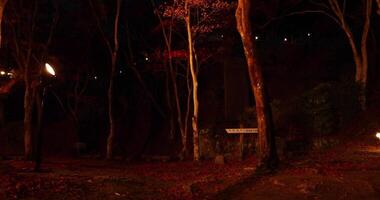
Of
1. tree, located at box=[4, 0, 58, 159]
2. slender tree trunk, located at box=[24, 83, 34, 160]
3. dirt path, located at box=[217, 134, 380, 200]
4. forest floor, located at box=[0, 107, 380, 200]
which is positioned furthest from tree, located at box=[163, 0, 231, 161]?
forest floor, located at box=[0, 107, 380, 200]

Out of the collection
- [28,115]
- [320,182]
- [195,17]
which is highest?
[195,17]

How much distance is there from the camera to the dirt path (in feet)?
38.6

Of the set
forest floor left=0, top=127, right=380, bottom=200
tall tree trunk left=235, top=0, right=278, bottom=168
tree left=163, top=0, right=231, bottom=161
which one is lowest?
forest floor left=0, top=127, right=380, bottom=200

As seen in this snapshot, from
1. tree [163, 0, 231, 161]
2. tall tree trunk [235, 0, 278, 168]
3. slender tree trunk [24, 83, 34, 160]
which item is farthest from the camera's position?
slender tree trunk [24, 83, 34, 160]

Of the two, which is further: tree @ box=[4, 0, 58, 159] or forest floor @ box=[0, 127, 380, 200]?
tree @ box=[4, 0, 58, 159]

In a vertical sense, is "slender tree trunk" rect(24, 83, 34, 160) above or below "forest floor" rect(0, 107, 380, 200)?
above

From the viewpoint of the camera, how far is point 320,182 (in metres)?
12.8

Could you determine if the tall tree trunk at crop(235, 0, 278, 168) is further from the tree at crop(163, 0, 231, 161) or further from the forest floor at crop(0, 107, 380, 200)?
the tree at crop(163, 0, 231, 161)

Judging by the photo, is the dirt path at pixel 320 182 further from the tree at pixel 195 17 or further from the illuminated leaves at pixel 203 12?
the illuminated leaves at pixel 203 12

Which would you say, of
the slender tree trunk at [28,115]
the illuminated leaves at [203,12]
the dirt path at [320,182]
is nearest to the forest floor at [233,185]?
the dirt path at [320,182]

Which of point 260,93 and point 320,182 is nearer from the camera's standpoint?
point 320,182

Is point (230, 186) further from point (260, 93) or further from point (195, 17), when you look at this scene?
point (195, 17)

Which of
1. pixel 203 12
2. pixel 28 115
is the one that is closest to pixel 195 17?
pixel 203 12

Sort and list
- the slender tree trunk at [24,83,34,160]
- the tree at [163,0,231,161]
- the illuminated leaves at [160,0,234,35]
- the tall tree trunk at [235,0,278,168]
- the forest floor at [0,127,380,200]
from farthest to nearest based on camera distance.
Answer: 1. the slender tree trunk at [24,83,34,160]
2. the illuminated leaves at [160,0,234,35]
3. the tree at [163,0,231,161]
4. the tall tree trunk at [235,0,278,168]
5. the forest floor at [0,127,380,200]
